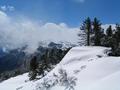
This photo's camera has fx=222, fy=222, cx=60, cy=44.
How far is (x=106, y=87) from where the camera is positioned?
60.9 ft

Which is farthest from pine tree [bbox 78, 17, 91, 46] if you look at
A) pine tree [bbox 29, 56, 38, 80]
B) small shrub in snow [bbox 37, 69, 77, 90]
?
small shrub in snow [bbox 37, 69, 77, 90]

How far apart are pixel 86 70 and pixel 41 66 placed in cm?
3594

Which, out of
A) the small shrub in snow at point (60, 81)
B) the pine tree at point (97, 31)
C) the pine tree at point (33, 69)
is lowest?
the pine tree at point (33, 69)

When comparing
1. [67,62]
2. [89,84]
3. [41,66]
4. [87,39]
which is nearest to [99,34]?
[87,39]

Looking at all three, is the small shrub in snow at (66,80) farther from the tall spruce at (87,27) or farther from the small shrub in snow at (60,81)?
the tall spruce at (87,27)

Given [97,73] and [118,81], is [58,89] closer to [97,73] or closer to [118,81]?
[97,73]

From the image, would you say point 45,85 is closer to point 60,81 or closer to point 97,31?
point 60,81

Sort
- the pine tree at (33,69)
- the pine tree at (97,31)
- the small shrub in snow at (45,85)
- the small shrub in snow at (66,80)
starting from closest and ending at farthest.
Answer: the small shrub in snow at (66,80)
the small shrub in snow at (45,85)
the pine tree at (33,69)
the pine tree at (97,31)

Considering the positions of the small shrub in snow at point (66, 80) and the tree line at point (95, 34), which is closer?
the small shrub in snow at point (66, 80)

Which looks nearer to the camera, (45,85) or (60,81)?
(60,81)

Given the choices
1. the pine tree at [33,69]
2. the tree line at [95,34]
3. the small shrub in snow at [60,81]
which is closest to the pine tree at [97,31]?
the tree line at [95,34]

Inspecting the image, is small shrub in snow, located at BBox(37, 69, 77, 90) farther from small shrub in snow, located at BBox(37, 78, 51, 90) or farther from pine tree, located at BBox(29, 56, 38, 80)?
pine tree, located at BBox(29, 56, 38, 80)

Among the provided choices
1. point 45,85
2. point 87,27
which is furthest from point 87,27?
point 45,85

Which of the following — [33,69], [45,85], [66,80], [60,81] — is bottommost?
[33,69]
